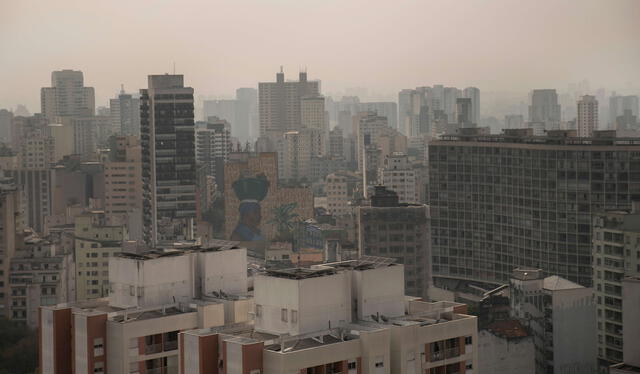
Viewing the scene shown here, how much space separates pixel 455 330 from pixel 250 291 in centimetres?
78

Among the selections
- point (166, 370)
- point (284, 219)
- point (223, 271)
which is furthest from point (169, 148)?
point (166, 370)

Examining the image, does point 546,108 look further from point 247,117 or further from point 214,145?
point 247,117

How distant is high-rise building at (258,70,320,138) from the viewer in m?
22.3

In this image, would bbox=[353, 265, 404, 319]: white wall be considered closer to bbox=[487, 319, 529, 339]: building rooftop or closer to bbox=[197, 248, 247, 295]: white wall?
bbox=[197, 248, 247, 295]: white wall

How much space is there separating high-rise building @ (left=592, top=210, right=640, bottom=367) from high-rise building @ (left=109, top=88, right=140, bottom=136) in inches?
352

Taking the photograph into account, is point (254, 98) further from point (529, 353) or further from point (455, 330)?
point (455, 330)

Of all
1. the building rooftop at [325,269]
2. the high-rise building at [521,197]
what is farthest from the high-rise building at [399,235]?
the building rooftop at [325,269]

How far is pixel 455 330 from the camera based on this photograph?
3797 millimetres

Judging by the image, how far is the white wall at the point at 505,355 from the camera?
737 centimetres

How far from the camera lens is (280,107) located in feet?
86.2

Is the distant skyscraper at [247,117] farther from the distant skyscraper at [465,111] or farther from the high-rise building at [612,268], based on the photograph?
the high-rise building at [612,268]

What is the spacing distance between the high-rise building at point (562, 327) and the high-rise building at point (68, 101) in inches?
430

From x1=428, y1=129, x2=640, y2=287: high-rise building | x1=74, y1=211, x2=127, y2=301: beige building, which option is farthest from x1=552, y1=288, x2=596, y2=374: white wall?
x1=74, y1=211, x2=127, y2=301: beige building

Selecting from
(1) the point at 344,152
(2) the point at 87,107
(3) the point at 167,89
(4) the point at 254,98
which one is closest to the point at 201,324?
(3) the point at 167,89
